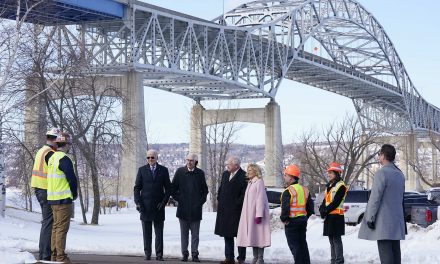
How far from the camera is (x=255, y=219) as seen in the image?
13914mm

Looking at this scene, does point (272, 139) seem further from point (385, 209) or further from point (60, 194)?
point (385, 209)

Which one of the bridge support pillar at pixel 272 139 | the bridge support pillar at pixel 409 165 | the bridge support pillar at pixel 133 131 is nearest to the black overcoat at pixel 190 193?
the bridge support pillar at pixel 133 131

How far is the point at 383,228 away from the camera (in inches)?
424

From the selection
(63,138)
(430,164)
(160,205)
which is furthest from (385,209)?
(430,164)

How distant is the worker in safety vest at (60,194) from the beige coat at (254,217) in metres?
2.73

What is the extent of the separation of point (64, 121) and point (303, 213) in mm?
20317

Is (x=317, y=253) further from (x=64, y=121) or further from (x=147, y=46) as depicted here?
(x=147, y=46)

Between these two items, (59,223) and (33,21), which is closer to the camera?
(59,223)

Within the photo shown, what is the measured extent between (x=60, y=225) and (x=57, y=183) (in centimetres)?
62

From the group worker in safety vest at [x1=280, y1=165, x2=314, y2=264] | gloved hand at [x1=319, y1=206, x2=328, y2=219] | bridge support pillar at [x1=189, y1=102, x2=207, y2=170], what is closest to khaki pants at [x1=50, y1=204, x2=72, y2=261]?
worker in safety vest at [x1=280, y1=165, x2=314, y2=264]

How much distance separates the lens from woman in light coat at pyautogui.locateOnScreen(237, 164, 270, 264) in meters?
13.9

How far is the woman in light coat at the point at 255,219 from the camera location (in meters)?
13.9

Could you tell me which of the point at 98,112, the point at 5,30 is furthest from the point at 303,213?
the point at 98,112

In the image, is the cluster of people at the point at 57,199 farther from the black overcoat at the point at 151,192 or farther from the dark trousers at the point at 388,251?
the dark trousers at the point at 388,251
